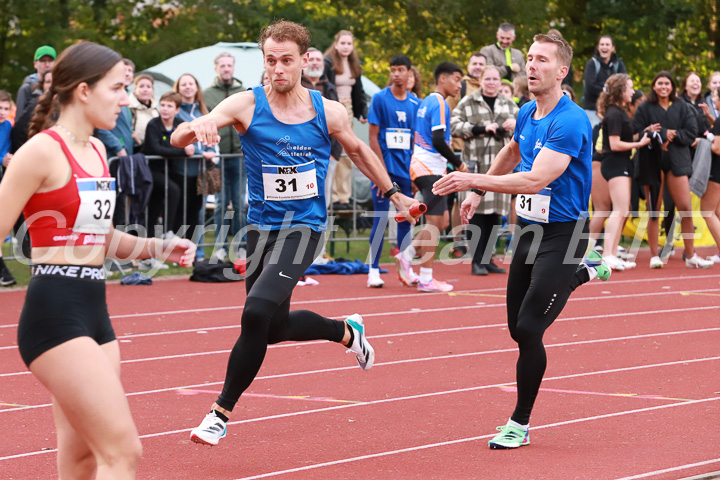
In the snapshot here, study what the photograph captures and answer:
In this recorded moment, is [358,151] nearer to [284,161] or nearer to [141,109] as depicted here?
[284,161]

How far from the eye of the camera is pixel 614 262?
46.5ft

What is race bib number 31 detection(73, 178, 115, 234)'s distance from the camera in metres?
3.85

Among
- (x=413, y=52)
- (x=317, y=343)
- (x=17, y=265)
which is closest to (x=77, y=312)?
(x=317, y=343)

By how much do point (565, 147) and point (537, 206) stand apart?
1.26 ft

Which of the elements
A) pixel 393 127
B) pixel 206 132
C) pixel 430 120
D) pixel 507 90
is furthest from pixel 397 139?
pixel 206 132

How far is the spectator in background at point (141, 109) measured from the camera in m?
13.2

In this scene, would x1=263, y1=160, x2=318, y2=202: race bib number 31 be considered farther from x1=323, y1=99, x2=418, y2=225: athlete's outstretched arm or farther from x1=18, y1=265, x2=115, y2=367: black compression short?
x1=18, y1=265, x2=115, y2=367: black compression short

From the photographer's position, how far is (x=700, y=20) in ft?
103

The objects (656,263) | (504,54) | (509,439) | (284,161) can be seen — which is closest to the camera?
(509,439)

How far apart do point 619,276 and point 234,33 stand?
58.2 ft

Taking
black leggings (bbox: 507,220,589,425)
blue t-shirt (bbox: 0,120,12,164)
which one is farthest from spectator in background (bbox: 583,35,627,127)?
black leggings (bbox: 507,220,589,425)

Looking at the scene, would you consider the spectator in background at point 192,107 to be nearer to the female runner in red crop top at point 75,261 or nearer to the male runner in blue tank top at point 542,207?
the male runner in blue tank top at point 542,207

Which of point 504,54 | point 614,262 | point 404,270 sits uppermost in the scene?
point 504,54

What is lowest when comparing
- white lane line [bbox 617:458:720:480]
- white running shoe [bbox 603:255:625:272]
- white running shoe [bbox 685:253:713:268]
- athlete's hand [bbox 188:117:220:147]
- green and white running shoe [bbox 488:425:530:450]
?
white running shoe [bbox 685:253:713:268]
